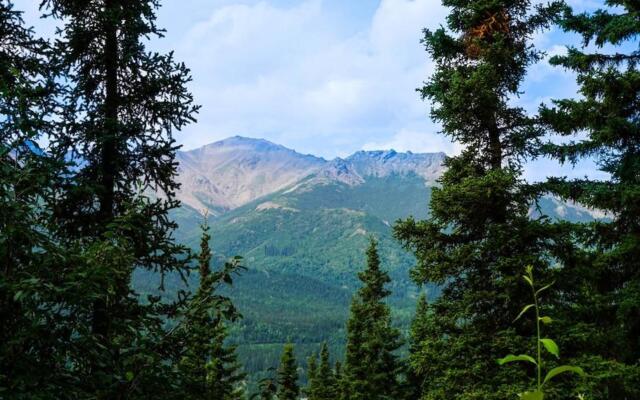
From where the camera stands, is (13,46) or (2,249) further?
(13,46)

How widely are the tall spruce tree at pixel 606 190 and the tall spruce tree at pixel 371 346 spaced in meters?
16.6

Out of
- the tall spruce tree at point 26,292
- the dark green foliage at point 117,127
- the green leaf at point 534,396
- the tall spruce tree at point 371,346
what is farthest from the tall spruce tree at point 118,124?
the tall spruce tree at point 371,346

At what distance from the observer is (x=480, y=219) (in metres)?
12.5

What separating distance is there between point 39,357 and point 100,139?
6226 mm

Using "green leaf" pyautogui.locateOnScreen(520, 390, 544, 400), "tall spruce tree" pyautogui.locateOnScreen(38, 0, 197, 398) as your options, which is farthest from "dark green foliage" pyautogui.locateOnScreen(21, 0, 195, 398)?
"green leaf" pyautogui.locateOnScreen(520, 390, 544, 400)

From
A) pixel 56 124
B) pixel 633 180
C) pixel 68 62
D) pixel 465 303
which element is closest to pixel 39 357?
pixel 56 124

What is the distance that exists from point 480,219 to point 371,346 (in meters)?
18.2

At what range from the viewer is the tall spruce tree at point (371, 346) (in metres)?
28.6

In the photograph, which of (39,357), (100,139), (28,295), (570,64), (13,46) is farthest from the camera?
(570,64)

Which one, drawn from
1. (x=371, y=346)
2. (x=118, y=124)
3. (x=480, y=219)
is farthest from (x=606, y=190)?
(x=371, y=346)

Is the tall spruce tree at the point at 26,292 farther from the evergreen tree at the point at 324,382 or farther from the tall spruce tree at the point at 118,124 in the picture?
the evergreen tree at the point at 324,382

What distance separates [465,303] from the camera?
38.7ft

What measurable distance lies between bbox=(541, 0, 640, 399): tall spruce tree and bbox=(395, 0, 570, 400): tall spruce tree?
36.9 inches

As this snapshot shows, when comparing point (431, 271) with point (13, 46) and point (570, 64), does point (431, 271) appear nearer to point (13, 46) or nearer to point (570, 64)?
point (570, 64)
